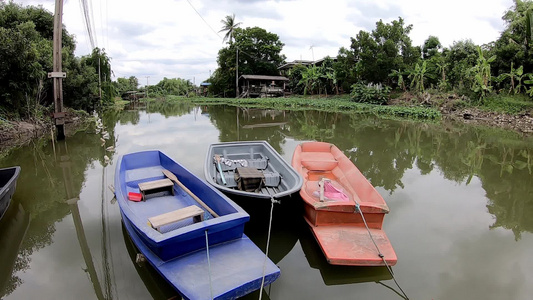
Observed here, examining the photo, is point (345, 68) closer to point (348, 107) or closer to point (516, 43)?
point (348, 107)

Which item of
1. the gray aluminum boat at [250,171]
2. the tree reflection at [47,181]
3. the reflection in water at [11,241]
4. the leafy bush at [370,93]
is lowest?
the reflection in water at [11,241]

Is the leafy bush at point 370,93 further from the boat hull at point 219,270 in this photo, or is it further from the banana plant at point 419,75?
the boat hull at point 219,270

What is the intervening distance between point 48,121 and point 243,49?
2791 centimetres

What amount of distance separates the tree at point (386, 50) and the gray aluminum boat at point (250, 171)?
2165 centimetres

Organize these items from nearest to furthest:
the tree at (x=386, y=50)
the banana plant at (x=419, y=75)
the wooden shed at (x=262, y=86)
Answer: the banana plant at (x=419, y=75) → the tree at (x=386, y=50) → the wooden shed at (x=262, y=86)

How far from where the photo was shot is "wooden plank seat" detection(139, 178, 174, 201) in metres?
5.17

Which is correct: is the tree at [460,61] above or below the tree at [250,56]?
below

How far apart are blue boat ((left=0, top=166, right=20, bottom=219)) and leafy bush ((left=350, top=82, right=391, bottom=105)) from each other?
2510cm

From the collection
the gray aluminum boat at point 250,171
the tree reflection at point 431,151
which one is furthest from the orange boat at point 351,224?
the tree reflection at point 431,151

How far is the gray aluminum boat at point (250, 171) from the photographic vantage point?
496 centimetres

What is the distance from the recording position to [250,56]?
128ft

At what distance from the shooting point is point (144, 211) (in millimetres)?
4844

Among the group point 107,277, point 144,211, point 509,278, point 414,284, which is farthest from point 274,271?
point 509,278

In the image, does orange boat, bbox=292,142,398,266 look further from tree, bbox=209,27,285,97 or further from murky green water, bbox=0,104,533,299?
tree, bbox=209,27,285,97
